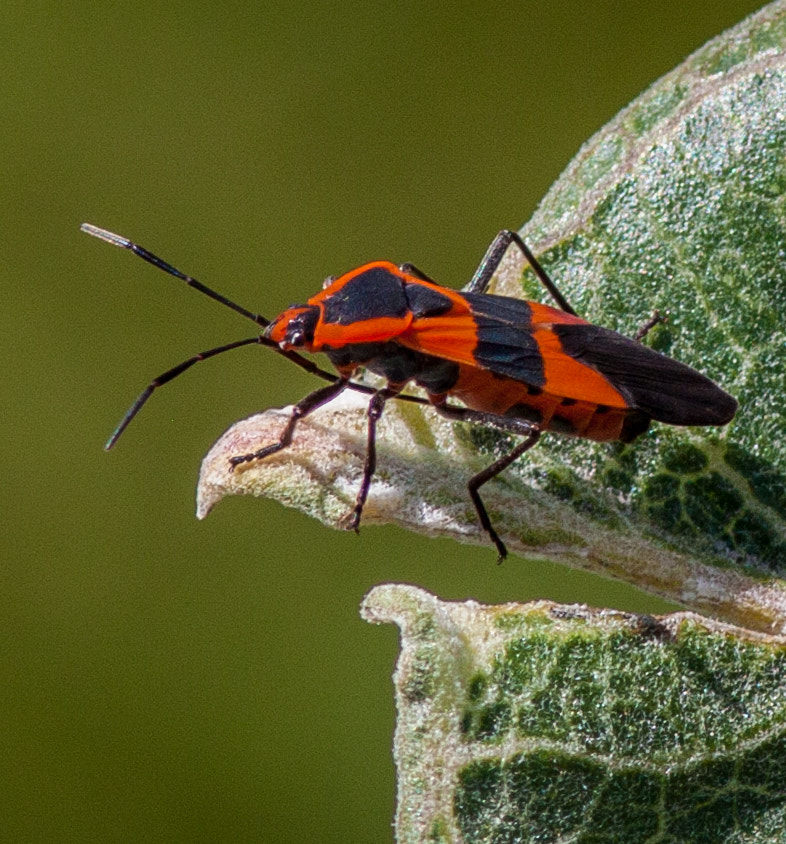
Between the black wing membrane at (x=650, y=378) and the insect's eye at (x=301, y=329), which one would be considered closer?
the black wing membrane at (x=650, y=378)

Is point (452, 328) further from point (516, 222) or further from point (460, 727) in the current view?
point (516, 222)

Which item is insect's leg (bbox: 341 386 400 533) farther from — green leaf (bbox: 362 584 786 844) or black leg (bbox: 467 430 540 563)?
green leaf (bbox: 362 584 786 844)

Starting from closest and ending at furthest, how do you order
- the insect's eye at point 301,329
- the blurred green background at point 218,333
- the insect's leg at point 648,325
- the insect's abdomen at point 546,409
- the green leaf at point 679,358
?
the green leaf at point 679,358, the insect's leg at point 648,325, the insect's abdomen at point 546,409, the insect's eye at point 301,329, the blurred green background at point 218,333

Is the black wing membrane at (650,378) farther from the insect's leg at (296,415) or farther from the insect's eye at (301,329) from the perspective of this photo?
the insect's eye at (301,329)

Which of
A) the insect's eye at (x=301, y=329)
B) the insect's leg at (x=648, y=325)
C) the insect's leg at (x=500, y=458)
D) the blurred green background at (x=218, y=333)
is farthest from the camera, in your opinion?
the blurred green background at (x=218, y=333)

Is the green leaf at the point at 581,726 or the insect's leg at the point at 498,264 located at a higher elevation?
the insect's leg at the point at 498,264

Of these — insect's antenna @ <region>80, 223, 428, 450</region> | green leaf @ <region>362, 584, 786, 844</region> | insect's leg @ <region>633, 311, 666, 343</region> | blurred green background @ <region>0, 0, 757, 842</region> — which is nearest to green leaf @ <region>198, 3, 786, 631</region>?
insect's leg @ <region>633, 311, 666, 343</region>

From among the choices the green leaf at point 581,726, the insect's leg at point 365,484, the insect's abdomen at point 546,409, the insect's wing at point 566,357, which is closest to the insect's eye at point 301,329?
the insect's wing at point 566,357

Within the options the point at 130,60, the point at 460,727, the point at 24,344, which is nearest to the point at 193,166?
the point at 130,60

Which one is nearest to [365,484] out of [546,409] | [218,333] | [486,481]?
[486,481]
